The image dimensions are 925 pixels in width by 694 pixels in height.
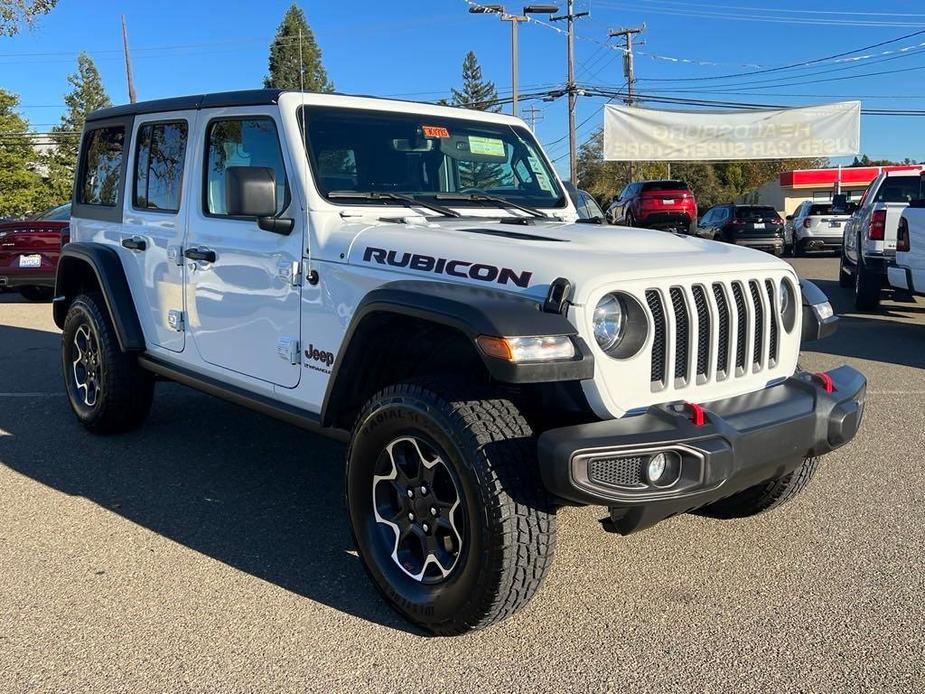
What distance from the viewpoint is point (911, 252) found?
852 cm

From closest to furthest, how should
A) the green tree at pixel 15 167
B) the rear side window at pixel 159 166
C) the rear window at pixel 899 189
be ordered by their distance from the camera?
the rear side window at pixel 159 166
the rear window at pixel 899 189
the green tree at pixel 15 167

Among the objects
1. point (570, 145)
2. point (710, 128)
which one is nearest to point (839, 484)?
point (710, 128)

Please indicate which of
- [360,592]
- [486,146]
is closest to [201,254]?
[486,146]

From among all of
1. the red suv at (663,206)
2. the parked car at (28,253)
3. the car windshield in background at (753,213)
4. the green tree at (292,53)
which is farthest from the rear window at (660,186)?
the green tree at (292,53)

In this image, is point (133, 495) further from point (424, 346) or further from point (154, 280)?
point (424, 346)

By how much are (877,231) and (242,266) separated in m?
8.87

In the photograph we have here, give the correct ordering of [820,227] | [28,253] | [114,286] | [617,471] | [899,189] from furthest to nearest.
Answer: [820,227]
[899,189]
[28,253]
[114,286]
[617,471]

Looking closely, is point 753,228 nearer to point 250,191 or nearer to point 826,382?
point 826,382

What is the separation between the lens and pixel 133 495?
4348 mm

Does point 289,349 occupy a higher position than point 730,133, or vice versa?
point 730,133

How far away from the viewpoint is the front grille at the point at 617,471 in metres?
2.54

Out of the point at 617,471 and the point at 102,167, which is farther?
the point at 102,167

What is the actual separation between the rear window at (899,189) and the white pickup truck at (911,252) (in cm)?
381

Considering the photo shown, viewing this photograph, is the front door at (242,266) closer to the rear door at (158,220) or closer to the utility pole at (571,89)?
the rear door at (158,220)
